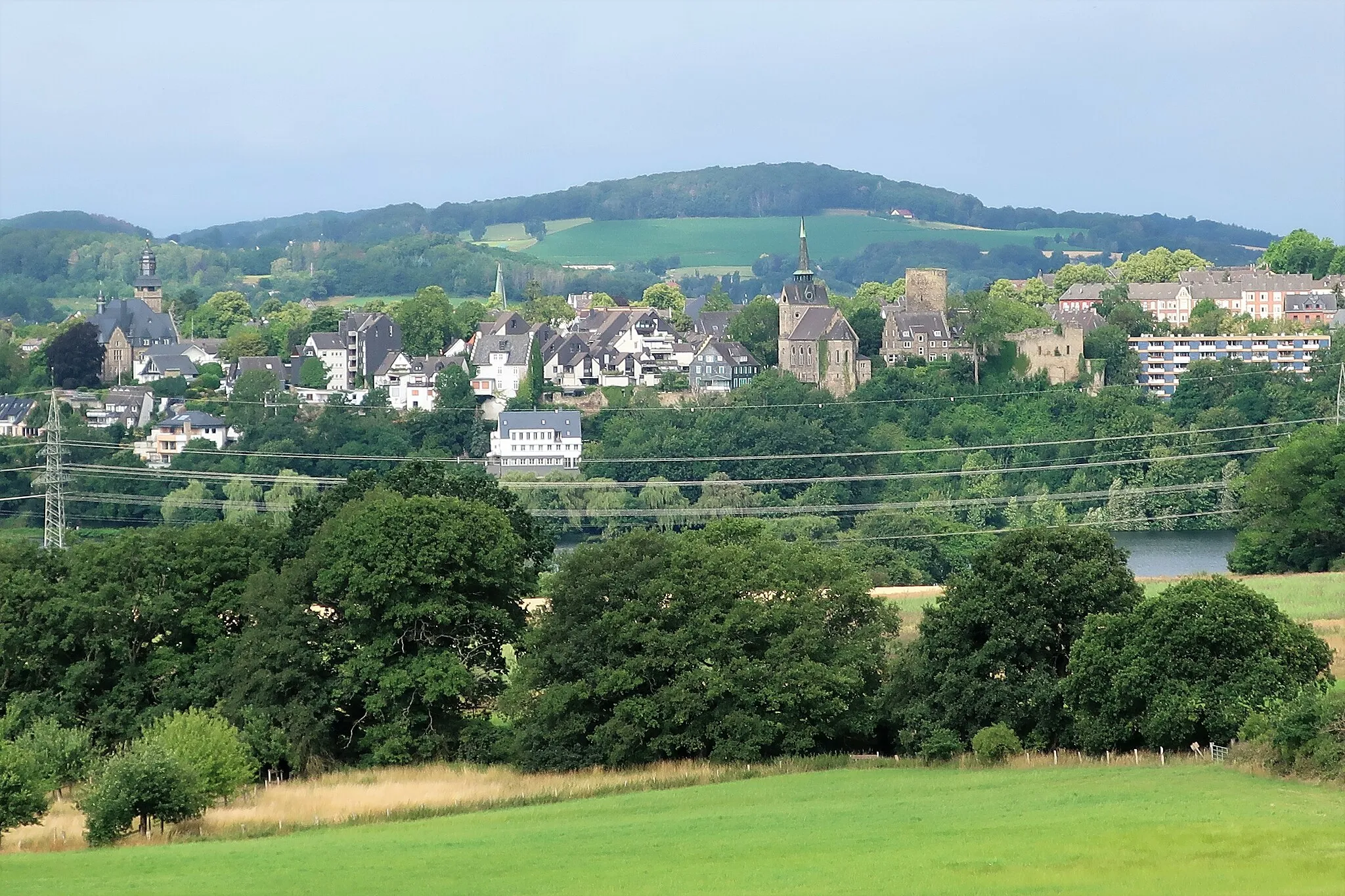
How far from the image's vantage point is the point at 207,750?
105 ft

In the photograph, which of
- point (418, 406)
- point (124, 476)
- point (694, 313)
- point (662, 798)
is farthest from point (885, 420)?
point (662, 798)

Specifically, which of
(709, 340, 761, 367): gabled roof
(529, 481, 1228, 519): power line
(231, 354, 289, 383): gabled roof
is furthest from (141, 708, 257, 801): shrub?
(231, 354, 289, 383): gabled roof

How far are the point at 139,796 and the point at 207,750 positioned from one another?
8.97 feet

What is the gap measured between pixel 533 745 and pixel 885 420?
71347 millimetres

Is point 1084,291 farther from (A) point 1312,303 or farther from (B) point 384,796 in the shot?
(B) point 384,796

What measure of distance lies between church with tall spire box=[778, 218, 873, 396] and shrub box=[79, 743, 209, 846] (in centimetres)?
8226

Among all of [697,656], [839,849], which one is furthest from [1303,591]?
[839,849]

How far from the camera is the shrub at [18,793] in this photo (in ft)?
94.0

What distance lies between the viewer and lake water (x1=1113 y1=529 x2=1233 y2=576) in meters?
74.7

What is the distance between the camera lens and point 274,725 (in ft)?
123

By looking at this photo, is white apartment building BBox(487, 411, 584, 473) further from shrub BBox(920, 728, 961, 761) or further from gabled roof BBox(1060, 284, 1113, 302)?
shrub BBox(920, 728, 961, 761)

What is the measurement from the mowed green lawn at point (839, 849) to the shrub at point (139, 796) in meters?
1.03

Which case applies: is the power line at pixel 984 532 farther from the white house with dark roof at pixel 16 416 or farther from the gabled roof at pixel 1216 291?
the white house with dark roof at pixel 16 416

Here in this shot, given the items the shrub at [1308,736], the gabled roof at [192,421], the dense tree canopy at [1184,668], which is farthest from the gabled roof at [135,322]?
the shrub at [1308,736]
